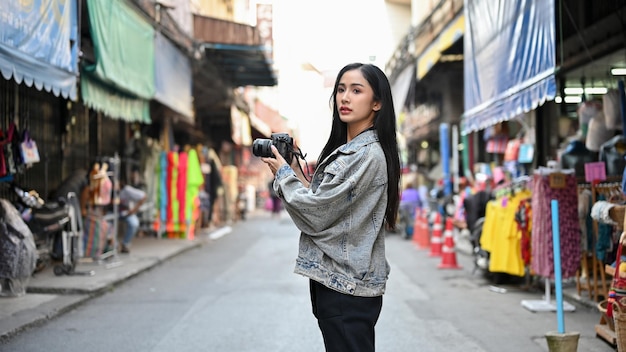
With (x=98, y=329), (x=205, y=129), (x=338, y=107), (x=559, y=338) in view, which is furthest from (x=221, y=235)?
(x=338, y=107)

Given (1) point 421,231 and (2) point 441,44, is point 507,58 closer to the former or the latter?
(2) point 441,44

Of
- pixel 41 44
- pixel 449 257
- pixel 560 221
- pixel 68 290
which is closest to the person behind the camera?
pixel 41 44

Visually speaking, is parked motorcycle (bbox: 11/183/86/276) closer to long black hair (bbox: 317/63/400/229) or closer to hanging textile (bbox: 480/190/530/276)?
hanging textile (bbox: 480/190/530/276)

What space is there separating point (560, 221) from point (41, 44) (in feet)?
20.5

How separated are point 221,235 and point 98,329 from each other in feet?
42.2

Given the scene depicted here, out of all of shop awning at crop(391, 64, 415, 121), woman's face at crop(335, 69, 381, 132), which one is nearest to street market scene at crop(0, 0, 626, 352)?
woman's face at crop(335, 69, 381, 132)

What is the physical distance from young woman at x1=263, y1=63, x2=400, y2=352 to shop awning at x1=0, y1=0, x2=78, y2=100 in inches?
179

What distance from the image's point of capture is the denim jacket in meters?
2.55

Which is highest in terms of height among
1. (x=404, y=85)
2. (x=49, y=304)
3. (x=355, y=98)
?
(x=404, y=85)

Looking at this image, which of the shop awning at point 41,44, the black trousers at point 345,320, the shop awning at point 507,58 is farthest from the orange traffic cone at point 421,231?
the black trousers at point 345,320

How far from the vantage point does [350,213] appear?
8.60ft

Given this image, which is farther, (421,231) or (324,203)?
(421,231)

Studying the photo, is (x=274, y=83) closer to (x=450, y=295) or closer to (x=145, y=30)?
(x=145, y=30)

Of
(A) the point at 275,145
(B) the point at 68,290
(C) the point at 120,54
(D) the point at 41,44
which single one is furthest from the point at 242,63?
(A) the point at 275,145
